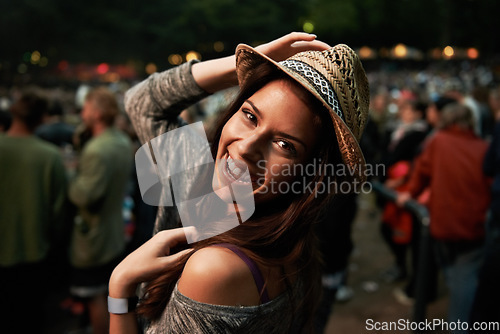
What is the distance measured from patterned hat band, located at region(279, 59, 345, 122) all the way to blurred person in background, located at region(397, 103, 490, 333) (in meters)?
2.15

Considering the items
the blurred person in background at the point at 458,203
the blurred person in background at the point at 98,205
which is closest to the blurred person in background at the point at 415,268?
the blurred person in background at the point at 458,203

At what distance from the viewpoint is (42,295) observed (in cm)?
302

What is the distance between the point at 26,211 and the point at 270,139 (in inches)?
98.2

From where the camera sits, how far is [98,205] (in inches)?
118

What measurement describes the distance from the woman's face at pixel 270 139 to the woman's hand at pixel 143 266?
0.81 ft

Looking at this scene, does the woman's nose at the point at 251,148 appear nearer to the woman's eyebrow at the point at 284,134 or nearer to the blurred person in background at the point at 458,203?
the woman's eyebrow at the point at 284,134

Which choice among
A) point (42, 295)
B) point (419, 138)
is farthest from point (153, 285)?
point (419, 138)

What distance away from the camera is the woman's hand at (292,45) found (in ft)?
4.09

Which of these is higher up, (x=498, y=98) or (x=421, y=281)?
(x=498, y=98)

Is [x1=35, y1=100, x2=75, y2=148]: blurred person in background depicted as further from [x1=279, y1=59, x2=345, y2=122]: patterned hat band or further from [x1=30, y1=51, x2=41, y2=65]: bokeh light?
[x1=30, y1=51, x2=41, y2=65]: bokeh light

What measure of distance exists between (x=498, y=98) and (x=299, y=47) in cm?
560

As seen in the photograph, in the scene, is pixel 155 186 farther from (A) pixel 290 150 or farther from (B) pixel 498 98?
(B) pixel 498 98

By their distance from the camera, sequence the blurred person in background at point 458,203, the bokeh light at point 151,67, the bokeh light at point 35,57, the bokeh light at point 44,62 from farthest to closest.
A: the bokeh light at point 44,62
the bokeh light at point 35,57
the bokeh light at point 151,67
the blurred person in background at point 458,203

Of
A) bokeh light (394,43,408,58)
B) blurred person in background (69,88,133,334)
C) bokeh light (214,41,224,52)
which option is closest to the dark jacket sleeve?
blurred person in background (69,88,133,334)
